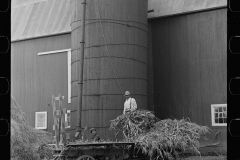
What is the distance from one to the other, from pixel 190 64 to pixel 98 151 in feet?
24.6

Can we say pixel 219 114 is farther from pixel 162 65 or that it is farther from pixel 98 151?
pixel 98 151

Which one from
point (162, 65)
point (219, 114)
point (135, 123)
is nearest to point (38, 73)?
point (162, 65)

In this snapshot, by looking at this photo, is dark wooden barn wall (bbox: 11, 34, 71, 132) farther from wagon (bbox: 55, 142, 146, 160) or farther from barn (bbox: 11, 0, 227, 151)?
wagon (bbox: 55, 142, 146, 160)

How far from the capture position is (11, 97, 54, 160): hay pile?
10898 mm

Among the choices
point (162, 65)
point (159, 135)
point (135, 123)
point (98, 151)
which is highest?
point (162, 65)

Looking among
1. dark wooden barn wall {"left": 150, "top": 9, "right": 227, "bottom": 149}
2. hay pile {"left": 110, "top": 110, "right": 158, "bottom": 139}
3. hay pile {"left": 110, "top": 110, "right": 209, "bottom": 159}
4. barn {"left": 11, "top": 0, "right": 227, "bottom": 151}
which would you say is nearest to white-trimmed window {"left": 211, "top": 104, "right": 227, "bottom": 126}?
barn {"left": 11, "top": 0, "right": 227, "bottom": 151}

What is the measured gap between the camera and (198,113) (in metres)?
15.4

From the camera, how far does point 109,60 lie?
14992 millimetres

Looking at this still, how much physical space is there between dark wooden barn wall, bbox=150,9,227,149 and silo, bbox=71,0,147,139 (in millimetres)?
1126

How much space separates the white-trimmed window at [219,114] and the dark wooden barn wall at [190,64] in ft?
0.54

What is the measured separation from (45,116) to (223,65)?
9.53 metres

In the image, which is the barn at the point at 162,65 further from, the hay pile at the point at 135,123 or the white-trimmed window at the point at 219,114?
the hay pile at the point at 135,123

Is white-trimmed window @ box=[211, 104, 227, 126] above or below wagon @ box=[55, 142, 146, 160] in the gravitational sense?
above
